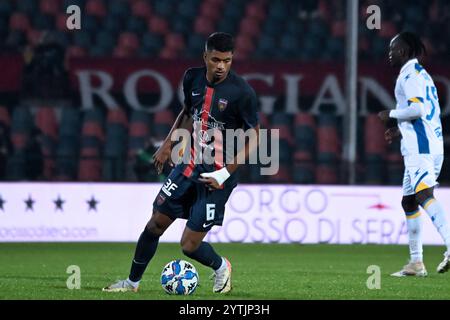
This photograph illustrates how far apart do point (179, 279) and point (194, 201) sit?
1.91 ft

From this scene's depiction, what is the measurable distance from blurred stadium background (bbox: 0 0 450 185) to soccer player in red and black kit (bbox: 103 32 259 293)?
7915mm

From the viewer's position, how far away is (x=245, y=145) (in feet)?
25.7

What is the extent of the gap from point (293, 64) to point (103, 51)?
350 centimetres

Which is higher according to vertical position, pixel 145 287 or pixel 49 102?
pixel 49 102

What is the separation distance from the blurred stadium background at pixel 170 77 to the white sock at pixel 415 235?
5818mm

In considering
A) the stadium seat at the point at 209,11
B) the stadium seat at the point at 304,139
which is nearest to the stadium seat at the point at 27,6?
the stadium seat at the point at 209,11

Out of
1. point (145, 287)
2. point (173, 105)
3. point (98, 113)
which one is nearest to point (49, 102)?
point (98, 113)

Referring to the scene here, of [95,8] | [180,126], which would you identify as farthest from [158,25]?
[180,126]

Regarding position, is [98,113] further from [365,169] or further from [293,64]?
[365,169]

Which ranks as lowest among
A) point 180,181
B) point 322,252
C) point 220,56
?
point 322,252

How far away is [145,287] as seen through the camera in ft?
27.9
